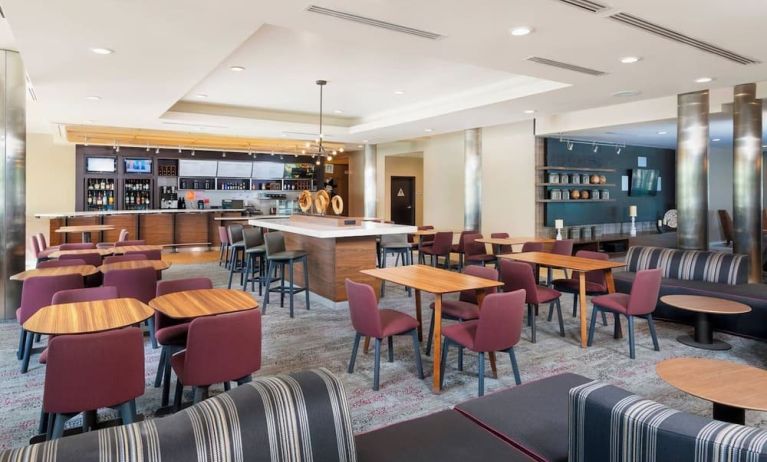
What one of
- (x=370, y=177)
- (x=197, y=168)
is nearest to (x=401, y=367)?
(x=370, y=177)

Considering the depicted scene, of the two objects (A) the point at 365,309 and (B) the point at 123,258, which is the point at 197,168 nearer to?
(B) the point at 123,258

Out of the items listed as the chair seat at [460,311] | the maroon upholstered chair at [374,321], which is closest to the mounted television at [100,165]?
the maroon upholstered chair at [374,321]

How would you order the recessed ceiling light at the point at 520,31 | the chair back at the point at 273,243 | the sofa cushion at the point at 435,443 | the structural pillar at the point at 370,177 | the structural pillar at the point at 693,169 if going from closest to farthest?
the sofa cushion at the point at 435,443
the recessed ceiling light at the point at 520,31
the structural pillar at the point at 693,169
the chair back at the point at 273,243
the structural pillar at the point at 370,177

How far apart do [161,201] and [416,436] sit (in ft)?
41.4

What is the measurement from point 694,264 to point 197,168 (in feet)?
38.9

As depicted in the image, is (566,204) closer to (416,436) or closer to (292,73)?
(292,73)

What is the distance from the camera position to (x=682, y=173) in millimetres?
6367

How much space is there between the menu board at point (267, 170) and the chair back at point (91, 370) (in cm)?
1206

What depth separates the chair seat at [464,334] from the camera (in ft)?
11.2

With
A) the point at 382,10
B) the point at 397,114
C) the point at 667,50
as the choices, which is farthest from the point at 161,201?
the point at 667,50

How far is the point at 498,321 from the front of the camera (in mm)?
3350

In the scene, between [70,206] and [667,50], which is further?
[70,206]

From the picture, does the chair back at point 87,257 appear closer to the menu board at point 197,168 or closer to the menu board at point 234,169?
the menu board at point 197,168

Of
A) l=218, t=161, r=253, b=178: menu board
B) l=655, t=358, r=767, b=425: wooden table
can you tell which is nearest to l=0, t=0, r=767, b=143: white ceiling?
l=655, t=358, r=767, b=425: wooden table
